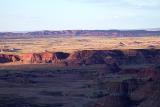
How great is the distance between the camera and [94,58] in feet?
336

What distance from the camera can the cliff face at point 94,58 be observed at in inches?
3957

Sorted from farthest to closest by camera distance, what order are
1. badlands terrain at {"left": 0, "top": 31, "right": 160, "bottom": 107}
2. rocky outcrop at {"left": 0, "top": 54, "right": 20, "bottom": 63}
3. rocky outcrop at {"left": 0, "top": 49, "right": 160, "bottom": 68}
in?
rocky outcrop at {"left": 0, "top": 54, "right": 20, "bottom": 63}
rocky outcrop at {"left": 0, "top": 49, "right": 160, "bottom": 68}
badlands terrain at {"left": 0, "top": 31, "right": 160, "bottom": 107}

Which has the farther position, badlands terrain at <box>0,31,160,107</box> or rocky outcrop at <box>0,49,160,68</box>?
rocky outcrop at <box>0,49,160,68</box>

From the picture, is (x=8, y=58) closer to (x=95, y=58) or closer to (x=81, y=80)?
(x=95, y=58)

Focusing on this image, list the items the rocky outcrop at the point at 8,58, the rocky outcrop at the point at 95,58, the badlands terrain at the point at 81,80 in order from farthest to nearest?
the rocky outcrop at the point at 8,58, the rocky outcrop at the point at 95,58, the badlands terrain at the point at 81,80

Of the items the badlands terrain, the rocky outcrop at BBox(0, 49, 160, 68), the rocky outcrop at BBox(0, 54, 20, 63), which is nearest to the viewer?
the badlands terrain

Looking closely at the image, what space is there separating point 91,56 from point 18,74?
77.7 feet

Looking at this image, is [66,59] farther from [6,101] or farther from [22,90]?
[6,101]

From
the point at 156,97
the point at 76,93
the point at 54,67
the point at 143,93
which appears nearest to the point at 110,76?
the point at 76,93

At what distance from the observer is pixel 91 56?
103 m

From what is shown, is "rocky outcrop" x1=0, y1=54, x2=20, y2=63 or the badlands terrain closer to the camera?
the badlands terrain

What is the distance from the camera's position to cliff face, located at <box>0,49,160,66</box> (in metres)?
100

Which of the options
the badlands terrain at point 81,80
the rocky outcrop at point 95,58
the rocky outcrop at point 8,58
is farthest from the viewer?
the rocky outcrop at point 8,58

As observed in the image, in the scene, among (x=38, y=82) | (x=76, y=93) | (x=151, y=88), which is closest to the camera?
(x=151, y=88)
